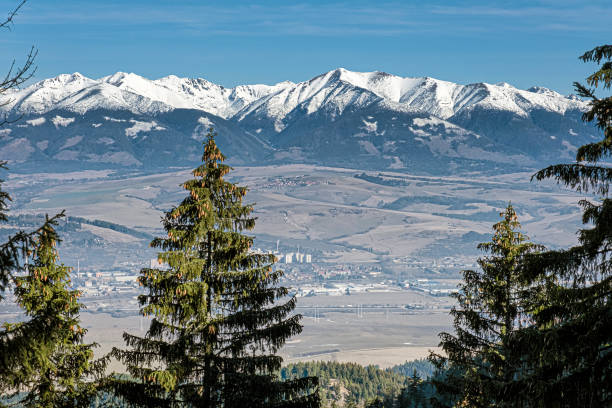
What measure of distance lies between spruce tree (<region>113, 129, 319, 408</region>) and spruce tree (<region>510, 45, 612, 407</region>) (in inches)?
252

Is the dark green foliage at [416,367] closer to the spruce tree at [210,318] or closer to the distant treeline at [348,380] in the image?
the distant treeline at [348,380]

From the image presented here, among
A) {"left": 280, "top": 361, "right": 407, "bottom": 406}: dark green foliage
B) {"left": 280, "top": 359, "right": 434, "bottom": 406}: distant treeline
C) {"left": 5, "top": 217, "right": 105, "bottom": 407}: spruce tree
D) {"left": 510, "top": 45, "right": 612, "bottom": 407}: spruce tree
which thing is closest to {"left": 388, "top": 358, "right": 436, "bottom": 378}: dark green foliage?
{"left": 280, "top": 361, "right": 407, "bottom": 406}: dark green foliage

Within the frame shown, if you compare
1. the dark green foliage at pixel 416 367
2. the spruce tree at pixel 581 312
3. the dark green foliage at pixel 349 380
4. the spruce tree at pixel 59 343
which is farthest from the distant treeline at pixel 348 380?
the spruce tree at pixel 581 312

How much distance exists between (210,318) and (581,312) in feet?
26.6

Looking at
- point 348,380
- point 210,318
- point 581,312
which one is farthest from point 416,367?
point 581,312

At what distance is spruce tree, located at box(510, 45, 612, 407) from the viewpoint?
409 inches

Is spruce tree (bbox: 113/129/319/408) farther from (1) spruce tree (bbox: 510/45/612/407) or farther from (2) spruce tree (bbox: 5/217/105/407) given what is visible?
(1) spruce tree (bbox: 510/45/612/407)

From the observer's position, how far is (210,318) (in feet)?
53.1

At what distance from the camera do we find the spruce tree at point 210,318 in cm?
1551

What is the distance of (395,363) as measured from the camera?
7037 inches

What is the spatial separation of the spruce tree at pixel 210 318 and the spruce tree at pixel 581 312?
6402 millimetres

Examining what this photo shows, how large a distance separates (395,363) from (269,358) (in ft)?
552

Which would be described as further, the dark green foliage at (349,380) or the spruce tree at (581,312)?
the dark green foliage at (349,380)

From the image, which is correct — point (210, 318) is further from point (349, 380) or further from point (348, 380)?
point (349, 380)
